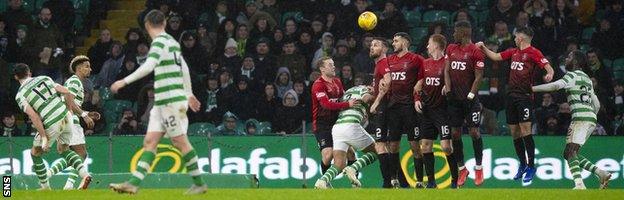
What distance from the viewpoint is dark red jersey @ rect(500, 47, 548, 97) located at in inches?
882

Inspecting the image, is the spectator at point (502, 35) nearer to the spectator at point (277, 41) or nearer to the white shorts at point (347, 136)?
the spectator at point (277, 41)

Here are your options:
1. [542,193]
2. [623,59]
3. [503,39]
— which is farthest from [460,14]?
[542,193]

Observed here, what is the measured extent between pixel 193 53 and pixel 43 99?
879 centimetres

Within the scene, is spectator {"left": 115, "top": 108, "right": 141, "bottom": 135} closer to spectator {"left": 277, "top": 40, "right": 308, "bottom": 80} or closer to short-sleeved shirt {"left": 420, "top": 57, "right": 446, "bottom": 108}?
spectator {"left": 277, "top": 40, "right": 308, "bottom": 80}

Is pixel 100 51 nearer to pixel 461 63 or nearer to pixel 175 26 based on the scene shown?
pixel 175 26

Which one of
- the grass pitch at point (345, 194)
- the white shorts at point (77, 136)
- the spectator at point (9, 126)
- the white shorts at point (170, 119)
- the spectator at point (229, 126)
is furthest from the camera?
the spectator at point (9, 126)

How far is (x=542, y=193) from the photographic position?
65.8ft

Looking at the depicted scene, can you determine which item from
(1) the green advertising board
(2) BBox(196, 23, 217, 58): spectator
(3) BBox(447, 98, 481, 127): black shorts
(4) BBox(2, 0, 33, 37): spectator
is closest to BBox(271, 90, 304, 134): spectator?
(1) the green advertising board

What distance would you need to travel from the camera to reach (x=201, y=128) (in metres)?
28.9

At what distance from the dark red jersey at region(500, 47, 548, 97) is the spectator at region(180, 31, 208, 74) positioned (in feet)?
29.8

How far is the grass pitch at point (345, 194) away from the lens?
18703 mm

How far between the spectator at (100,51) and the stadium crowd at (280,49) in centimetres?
3

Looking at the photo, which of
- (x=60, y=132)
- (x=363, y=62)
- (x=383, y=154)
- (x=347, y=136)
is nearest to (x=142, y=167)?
(x=60, y=132)

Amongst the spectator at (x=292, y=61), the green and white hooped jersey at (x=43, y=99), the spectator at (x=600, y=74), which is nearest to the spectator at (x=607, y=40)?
the spectator at (x=600, y=74)
